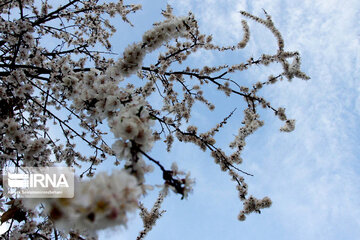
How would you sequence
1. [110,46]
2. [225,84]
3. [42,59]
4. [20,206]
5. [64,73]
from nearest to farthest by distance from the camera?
1. [20,206]
2. [64,73]
3. [42,59]
4. [225,84]
5. [110,46]

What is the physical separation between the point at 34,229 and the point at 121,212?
3583 mm

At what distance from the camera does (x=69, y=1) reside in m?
4.93

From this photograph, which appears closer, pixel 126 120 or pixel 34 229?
pixel 126 120

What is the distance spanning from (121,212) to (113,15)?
6.67m

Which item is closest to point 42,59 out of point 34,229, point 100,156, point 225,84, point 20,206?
point 100,156

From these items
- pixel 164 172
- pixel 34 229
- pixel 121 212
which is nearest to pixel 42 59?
pixel 34 229

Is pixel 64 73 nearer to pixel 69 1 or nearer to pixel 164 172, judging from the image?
Answer: pixel 69 1

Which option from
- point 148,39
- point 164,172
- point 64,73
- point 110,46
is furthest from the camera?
point 110,46

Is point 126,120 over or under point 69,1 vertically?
under

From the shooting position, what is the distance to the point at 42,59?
4.52 m

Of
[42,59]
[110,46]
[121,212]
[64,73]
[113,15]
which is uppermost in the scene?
[113,15]

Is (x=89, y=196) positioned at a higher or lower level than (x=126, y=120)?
lower

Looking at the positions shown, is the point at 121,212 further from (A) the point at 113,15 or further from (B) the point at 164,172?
(A) the point at 113,15

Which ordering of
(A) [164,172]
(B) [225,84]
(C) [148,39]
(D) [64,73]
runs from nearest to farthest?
(A) [164,172]
(C) [148,39]
(D) [64,73]
(B) [225,84]
